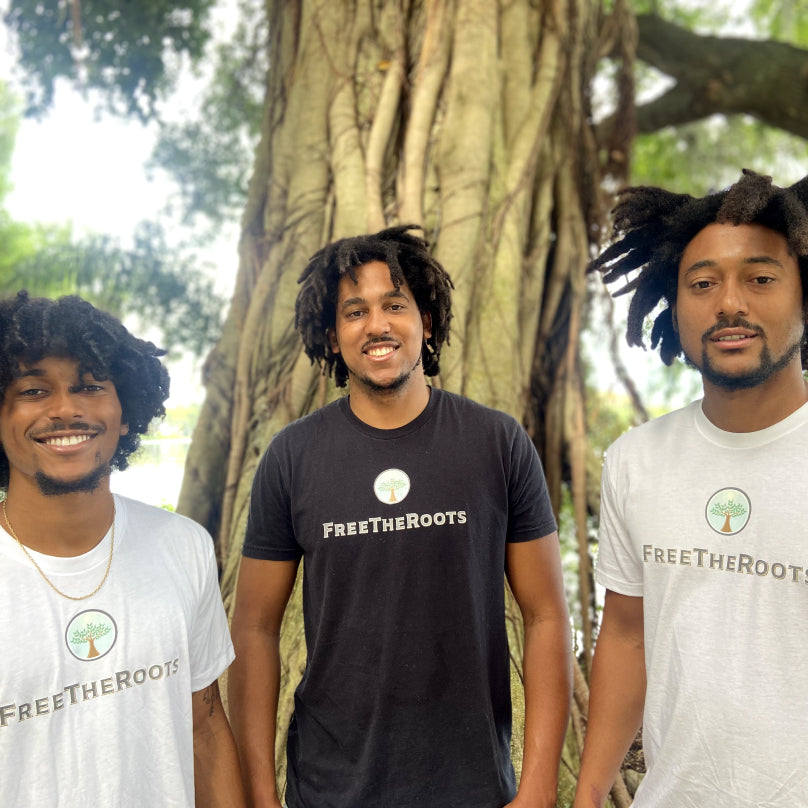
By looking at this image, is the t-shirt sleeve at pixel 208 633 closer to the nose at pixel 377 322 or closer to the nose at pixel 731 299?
the nose at pixel 377 322

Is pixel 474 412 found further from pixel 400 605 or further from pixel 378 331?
pixel 400 605

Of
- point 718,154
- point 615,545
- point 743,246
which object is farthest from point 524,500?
point 718,154

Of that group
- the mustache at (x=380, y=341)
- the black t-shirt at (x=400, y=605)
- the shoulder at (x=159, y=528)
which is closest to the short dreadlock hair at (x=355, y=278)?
the mustache at (x=380, y=341)

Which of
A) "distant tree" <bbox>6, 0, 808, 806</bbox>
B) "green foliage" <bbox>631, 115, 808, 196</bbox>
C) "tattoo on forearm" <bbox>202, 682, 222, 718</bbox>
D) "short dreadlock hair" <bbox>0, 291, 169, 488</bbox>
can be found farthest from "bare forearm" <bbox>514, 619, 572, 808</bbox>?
"green foliage" <bbox>631, 115, 808, 196</bbox>

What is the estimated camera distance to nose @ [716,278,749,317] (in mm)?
1524

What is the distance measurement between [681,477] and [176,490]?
2.37 meters

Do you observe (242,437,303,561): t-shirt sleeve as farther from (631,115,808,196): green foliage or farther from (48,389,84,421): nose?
(631,115,808,196): green foliage

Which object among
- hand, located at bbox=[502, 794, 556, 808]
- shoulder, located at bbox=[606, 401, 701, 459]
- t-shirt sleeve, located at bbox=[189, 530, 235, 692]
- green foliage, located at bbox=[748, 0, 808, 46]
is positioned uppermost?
green foliage, located at bbox=[748, 0, 808, 46]

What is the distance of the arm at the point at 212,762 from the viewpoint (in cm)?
163

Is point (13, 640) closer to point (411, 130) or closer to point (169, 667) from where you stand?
point (169, 667)

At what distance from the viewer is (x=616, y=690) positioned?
1.73 m

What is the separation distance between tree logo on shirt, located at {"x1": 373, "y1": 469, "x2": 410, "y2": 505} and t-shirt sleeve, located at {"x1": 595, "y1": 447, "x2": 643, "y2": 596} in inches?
15.4

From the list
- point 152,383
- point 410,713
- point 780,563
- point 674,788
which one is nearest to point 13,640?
point 152,383

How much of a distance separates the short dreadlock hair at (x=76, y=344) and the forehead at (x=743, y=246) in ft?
3.49
